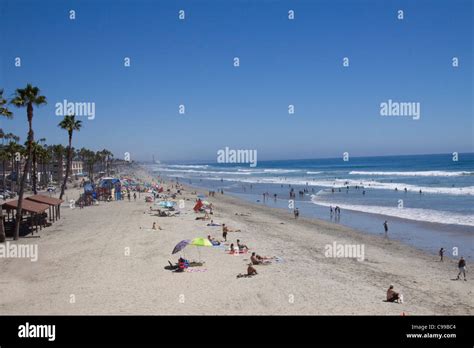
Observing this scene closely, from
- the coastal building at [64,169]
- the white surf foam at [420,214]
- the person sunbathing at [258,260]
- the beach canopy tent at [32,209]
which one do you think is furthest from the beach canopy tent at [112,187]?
the coastal building at [64,169]

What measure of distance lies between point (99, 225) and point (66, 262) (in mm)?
10015

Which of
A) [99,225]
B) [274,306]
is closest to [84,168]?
[99,225]

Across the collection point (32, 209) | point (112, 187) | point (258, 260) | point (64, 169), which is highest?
point (64, 169)

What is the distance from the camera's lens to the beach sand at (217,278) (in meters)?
12.1

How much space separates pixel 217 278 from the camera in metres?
15.2

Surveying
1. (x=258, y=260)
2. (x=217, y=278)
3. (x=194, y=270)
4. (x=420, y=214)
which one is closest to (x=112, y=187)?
(x=420, y=214)

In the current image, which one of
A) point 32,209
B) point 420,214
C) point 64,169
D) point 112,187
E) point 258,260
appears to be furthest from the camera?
point 64,169

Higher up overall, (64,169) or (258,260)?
(64,169)

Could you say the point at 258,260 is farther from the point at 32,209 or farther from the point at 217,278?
the point at 32,209

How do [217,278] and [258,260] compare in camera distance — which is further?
[258,260]

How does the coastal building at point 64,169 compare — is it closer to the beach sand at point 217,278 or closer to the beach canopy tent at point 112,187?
the beach canopy tent at point 112,187

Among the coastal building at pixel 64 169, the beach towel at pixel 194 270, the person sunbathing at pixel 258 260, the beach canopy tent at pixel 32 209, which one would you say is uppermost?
the coastal building at pixel 64 169

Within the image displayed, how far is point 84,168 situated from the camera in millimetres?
134500

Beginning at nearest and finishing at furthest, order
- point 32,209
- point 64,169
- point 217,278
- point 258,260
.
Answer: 1. point 217,278
2. point 258,260
3. point 32,209
4. point 64,169
